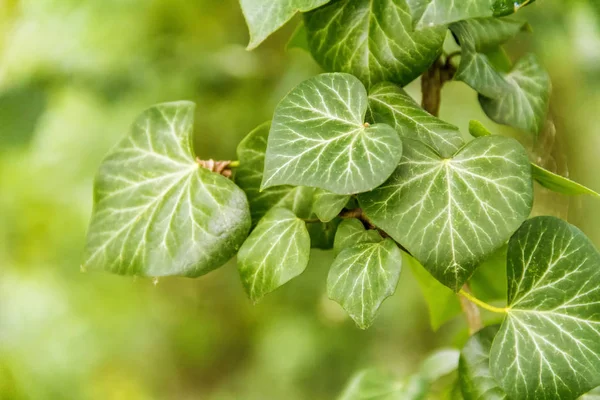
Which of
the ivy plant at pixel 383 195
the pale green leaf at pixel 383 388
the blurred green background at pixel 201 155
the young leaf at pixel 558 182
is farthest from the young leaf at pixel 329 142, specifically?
the blurred green background at pixel 201 155

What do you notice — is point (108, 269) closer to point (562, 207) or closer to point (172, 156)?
point (172, 156)

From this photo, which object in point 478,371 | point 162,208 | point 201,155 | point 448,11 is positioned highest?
point 448,11

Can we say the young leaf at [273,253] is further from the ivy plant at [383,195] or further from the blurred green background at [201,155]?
the blurred green background at [201,155]

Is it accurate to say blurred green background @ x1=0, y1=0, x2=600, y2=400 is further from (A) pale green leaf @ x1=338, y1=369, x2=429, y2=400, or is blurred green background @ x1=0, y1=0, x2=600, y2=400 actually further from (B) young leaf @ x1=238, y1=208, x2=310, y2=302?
(B) young leaf @ x1=238, y1=208, x2=310, y2=302

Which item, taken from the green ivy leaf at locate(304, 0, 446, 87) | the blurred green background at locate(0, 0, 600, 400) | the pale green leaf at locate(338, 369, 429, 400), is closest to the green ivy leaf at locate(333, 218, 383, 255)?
the green ivy leaf at locate(304, 0, 446, 87)

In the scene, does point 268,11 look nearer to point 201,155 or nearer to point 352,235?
point 352,235

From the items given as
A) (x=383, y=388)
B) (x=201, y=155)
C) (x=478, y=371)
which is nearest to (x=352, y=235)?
(x=478, y=371)
